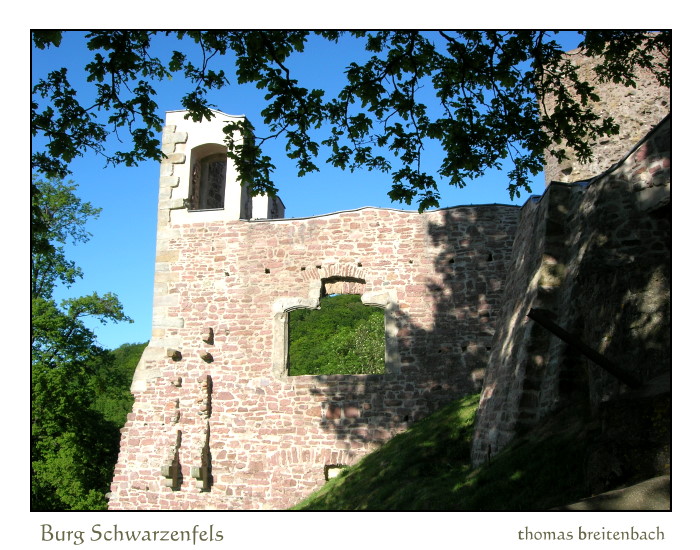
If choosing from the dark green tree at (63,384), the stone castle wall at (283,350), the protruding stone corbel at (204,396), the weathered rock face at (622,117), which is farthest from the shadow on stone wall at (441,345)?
the dark green tree at (63,384)

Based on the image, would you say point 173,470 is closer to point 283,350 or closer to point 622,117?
point 283,350

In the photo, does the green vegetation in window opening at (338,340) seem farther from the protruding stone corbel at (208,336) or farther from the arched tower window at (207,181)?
the protruding stone corbel at (208,336)

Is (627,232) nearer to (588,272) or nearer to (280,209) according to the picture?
(588,272)

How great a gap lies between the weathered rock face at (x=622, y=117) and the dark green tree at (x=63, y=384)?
13.3 m

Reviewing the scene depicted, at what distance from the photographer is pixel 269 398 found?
464 inches

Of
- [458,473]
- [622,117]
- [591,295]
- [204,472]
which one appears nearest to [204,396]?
[204,472]

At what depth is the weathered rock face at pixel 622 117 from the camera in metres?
12.4

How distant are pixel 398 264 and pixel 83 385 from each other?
434 inches

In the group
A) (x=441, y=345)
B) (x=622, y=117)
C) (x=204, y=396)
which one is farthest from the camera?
(x=622, y=117)

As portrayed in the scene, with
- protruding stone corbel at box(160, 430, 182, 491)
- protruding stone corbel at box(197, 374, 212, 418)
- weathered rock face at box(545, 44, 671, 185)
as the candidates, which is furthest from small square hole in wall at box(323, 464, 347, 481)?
weathered rock face at box(545, 44, 671, 185)

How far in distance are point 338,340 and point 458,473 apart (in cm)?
2689

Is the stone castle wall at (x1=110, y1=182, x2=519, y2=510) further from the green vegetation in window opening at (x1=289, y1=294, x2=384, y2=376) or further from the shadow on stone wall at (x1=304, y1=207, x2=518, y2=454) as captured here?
the green vegetation in window opening at (x1=289, y1=294, x2=384, y2=376)

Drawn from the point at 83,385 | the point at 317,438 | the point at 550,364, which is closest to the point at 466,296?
the point at 317,438

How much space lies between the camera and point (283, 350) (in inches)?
472
